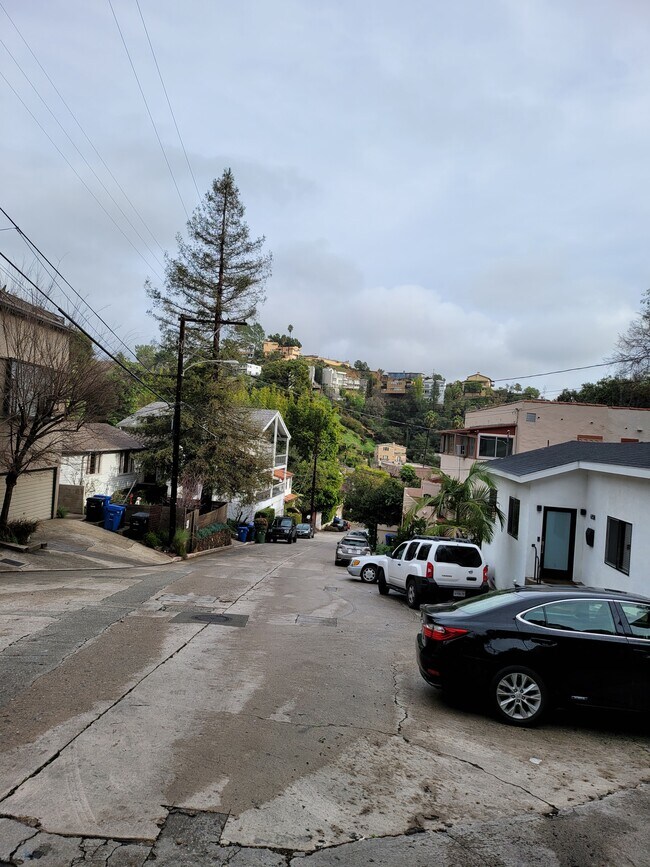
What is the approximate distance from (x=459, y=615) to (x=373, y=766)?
8.46ft

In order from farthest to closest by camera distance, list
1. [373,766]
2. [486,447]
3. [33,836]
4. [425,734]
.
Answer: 1. [486,447]
2. [425,734]
3. [373,766]
4. [33,836]

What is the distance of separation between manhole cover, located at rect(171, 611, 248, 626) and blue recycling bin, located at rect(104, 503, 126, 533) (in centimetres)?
1492

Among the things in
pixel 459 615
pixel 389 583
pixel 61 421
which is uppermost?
pixel 61 421

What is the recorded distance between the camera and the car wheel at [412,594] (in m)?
17.6

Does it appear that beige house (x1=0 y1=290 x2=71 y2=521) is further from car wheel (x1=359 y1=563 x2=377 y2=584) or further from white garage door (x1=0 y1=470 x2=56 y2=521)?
car wheel (x1=359 y1=563 x2=377 y2=584)

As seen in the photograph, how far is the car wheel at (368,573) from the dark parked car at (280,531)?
21.4 metres

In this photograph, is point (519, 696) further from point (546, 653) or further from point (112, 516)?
point (112, 516)

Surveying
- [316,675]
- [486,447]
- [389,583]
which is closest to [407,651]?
[316,675]

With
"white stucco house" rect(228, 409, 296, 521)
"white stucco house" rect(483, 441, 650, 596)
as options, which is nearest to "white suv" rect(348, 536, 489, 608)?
"white stucco house" rect(483, 441, 650, 596)

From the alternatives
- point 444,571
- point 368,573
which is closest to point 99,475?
point 368,573

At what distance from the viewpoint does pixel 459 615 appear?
8133 mm

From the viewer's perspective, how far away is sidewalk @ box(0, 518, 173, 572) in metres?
18.5

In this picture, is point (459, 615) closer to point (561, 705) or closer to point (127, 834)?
point (561, 705)

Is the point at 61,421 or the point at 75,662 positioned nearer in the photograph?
the point at 75,662
